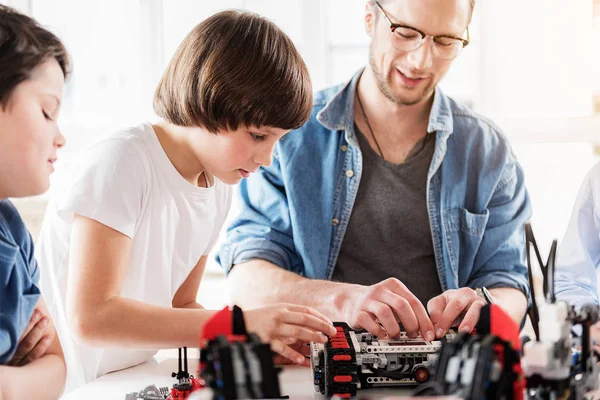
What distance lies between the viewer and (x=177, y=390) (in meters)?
0.98

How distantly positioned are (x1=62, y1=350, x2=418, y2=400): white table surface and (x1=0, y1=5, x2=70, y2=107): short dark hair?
19.5 inches

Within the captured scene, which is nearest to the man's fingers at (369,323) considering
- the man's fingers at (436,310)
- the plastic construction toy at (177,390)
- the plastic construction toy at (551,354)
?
the man's fingers at (436,310)

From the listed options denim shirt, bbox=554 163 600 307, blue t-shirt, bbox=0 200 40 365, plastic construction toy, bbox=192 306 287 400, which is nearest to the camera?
plastic construction toy, bbox=192 306 287 400

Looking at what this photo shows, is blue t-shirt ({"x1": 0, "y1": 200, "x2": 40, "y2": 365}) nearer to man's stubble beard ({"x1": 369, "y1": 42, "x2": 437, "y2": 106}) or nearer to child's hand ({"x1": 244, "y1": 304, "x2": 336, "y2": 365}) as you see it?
child's hand ({"x1": 244, "y1": 304, "x2": 336, "y2": 365})

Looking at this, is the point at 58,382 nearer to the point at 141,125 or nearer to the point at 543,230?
the point at 141,125

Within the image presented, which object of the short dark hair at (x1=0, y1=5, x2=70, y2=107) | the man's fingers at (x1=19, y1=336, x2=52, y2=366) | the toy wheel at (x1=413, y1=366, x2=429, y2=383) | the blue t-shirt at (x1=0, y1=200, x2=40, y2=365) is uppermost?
the short dark hair at (x1=0, y1=5, x2=70, y2=107)

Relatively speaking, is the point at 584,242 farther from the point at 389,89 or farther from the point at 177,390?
the point at 177,390

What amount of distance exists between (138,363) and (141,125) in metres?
0.47

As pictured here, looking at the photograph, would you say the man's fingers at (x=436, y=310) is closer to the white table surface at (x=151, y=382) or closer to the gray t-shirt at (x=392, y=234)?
the white table surface at (x=151, y=382)

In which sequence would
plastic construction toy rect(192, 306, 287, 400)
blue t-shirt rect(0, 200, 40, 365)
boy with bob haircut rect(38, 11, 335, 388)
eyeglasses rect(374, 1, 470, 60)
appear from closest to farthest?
plastic construction toy rect(192, 306, 287, 400) < blue t-shirt rect(0, 200, 40, 365) < boy with bob haircut rect(38, 11, 335, 388) < eyeglasses rect(374, 1, 470, 60)

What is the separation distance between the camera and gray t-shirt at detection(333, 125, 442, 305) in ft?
5.76

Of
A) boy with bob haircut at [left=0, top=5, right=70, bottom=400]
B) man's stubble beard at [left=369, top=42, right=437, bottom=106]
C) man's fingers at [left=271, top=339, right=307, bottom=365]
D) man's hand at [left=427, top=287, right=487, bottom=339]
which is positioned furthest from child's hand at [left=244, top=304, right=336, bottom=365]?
man's stubble beard at [left=369, top=42, right=437, bottom=106]

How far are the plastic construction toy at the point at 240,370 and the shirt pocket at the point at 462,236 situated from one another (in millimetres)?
1177

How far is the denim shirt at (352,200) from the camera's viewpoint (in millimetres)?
1740
